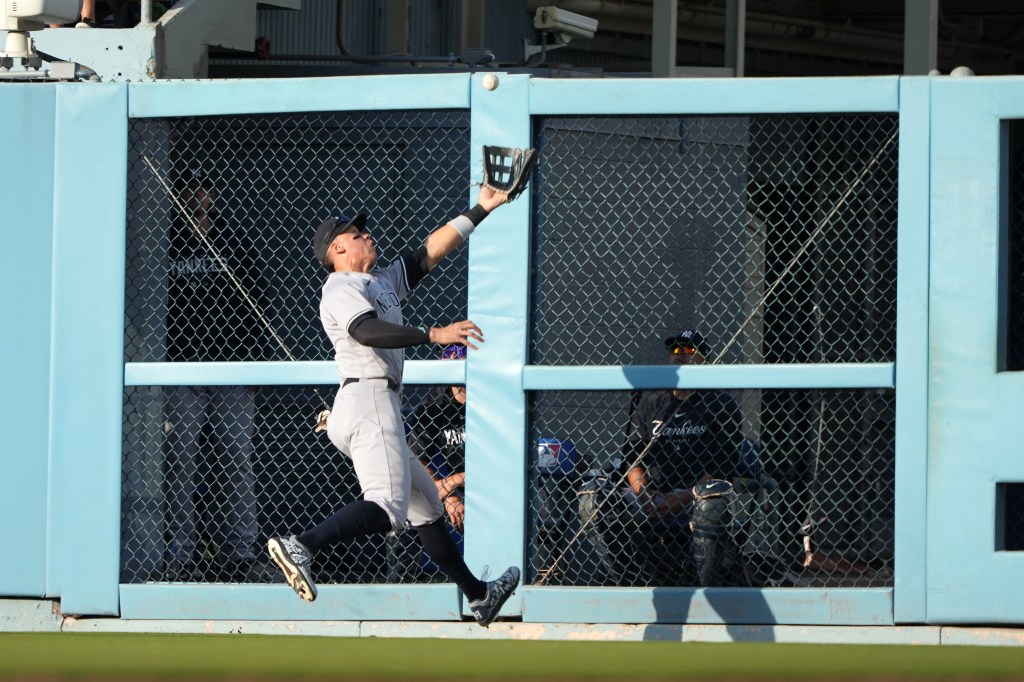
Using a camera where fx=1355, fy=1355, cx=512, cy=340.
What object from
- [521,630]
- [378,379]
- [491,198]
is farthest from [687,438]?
[378,379]

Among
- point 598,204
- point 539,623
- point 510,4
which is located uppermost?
point 510,4

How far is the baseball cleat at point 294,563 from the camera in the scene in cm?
558

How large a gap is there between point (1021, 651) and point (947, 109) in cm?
270

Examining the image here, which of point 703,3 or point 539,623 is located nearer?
point 539,623

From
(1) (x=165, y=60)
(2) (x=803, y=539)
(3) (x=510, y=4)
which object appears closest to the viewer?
(2) (x=803, y=539)

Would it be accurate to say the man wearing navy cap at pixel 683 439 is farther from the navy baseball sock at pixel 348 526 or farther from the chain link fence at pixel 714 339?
the navy baseball sock at pixel 348 526

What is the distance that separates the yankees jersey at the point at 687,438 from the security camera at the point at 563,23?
4831 mm

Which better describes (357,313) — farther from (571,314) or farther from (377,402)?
(571,314)

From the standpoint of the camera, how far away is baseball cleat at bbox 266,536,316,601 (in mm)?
5582

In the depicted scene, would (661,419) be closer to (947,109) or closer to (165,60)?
(947,109)

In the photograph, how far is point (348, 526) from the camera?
227 inches

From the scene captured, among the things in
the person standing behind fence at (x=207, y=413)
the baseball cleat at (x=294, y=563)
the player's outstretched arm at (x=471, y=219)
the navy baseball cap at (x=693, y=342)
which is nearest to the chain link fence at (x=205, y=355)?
the person standing behind fence at (x=207, y=413)

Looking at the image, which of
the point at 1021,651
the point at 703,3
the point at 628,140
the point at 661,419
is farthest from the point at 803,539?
the point at 703,3

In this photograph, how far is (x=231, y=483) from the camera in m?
7.19
